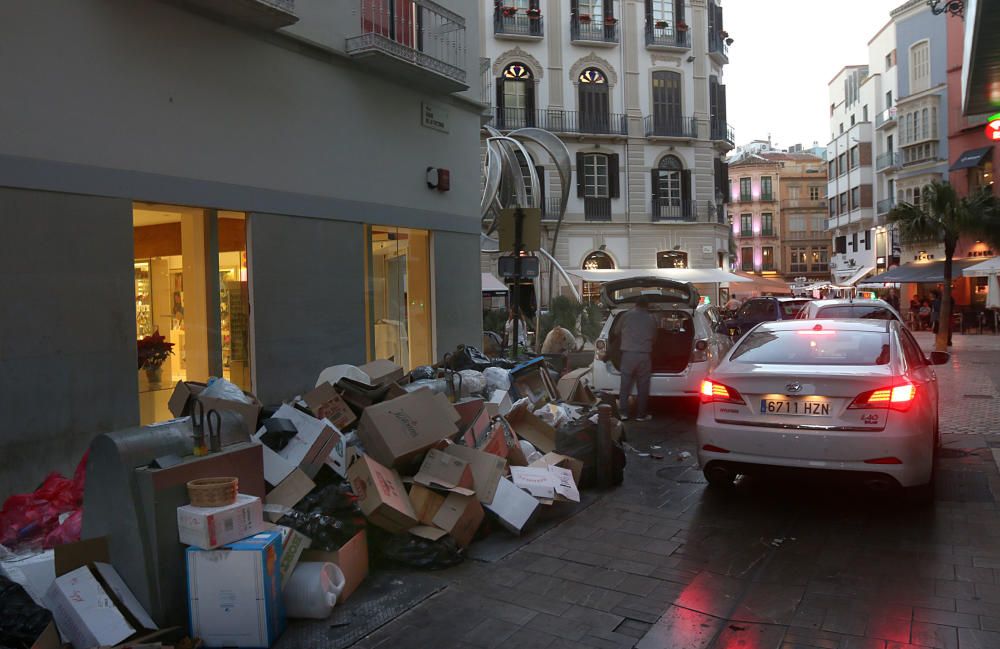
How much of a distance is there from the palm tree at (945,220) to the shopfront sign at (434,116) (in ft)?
50.8

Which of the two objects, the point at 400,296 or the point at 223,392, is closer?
the point at 223,392

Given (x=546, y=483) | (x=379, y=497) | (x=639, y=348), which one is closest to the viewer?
(x=379, y=497)

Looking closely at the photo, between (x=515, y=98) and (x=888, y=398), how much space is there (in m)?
30.9

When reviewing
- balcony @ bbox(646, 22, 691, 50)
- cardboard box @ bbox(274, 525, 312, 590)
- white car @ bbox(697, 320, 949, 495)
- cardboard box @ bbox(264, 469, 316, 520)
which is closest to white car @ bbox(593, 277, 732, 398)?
white car @ bbox(697, 320, 949, 495)

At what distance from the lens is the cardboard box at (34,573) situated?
409 centimetres

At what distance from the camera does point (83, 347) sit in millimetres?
7262

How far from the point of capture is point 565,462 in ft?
22.6

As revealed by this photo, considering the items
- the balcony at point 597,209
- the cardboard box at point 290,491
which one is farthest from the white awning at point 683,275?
the cardboard box at point 290,491

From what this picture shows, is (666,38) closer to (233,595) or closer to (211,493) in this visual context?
(211,493)

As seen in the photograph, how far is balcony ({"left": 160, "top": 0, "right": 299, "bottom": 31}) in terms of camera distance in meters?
8.41

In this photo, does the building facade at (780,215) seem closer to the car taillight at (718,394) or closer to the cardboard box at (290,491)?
the car taillight at (718,394)

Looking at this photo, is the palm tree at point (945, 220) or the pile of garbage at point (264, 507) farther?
the palm tree at point (945, 220)

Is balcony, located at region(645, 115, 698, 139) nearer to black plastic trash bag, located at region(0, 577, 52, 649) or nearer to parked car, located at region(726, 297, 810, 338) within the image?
parked car, located at region(726, 297, 810, 338)

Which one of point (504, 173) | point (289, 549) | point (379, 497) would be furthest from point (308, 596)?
point (504, 173)
